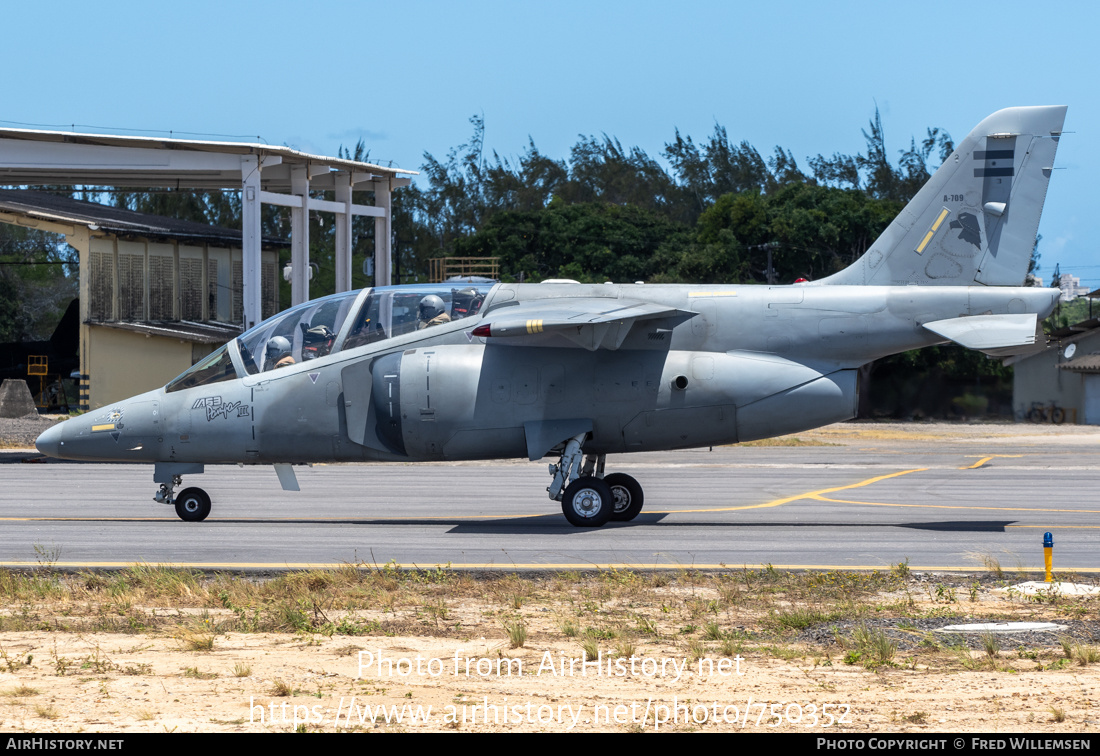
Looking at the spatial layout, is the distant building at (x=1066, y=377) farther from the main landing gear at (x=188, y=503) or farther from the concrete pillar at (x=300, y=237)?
the main landing gear at (x=188, y=503)

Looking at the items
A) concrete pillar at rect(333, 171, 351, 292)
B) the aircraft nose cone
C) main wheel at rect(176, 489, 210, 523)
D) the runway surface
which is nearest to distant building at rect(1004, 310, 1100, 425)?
the runway surface

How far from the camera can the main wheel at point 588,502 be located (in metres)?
17.3

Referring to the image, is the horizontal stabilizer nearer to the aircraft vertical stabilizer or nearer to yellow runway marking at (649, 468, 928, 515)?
the aircraft vertical stabilizer

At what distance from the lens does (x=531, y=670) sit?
28.7 feet

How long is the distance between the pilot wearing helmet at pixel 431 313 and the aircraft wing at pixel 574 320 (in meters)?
0.66

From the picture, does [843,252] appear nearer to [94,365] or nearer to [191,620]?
[94,365]

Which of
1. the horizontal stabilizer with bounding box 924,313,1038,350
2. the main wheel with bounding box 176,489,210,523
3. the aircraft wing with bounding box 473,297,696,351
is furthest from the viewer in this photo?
the main wheel with bounding box 176,489,210,523

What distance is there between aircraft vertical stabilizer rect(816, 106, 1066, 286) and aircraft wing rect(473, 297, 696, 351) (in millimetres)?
3685

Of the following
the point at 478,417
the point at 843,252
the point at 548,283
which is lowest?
the point at 478,417

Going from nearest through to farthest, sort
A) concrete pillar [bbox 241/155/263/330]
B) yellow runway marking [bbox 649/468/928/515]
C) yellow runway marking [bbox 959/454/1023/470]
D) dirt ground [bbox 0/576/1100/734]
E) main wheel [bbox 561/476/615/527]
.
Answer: dirt ground [bbox 0/576/1100/734]
main wheel [bbox 561/476/615/527]
yellow runway marking [bbox 649/468/928/515]
yellow runway marking [bbox 959/454/1023/470]
concrete pillar [bbox 241/155/263/330]

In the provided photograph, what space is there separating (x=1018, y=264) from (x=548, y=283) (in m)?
7.14

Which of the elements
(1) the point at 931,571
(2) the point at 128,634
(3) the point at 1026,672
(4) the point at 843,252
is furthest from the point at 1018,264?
(4) the point at 843,252

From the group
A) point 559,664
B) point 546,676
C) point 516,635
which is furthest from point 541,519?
point 546,676

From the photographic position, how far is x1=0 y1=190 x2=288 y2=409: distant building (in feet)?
167
